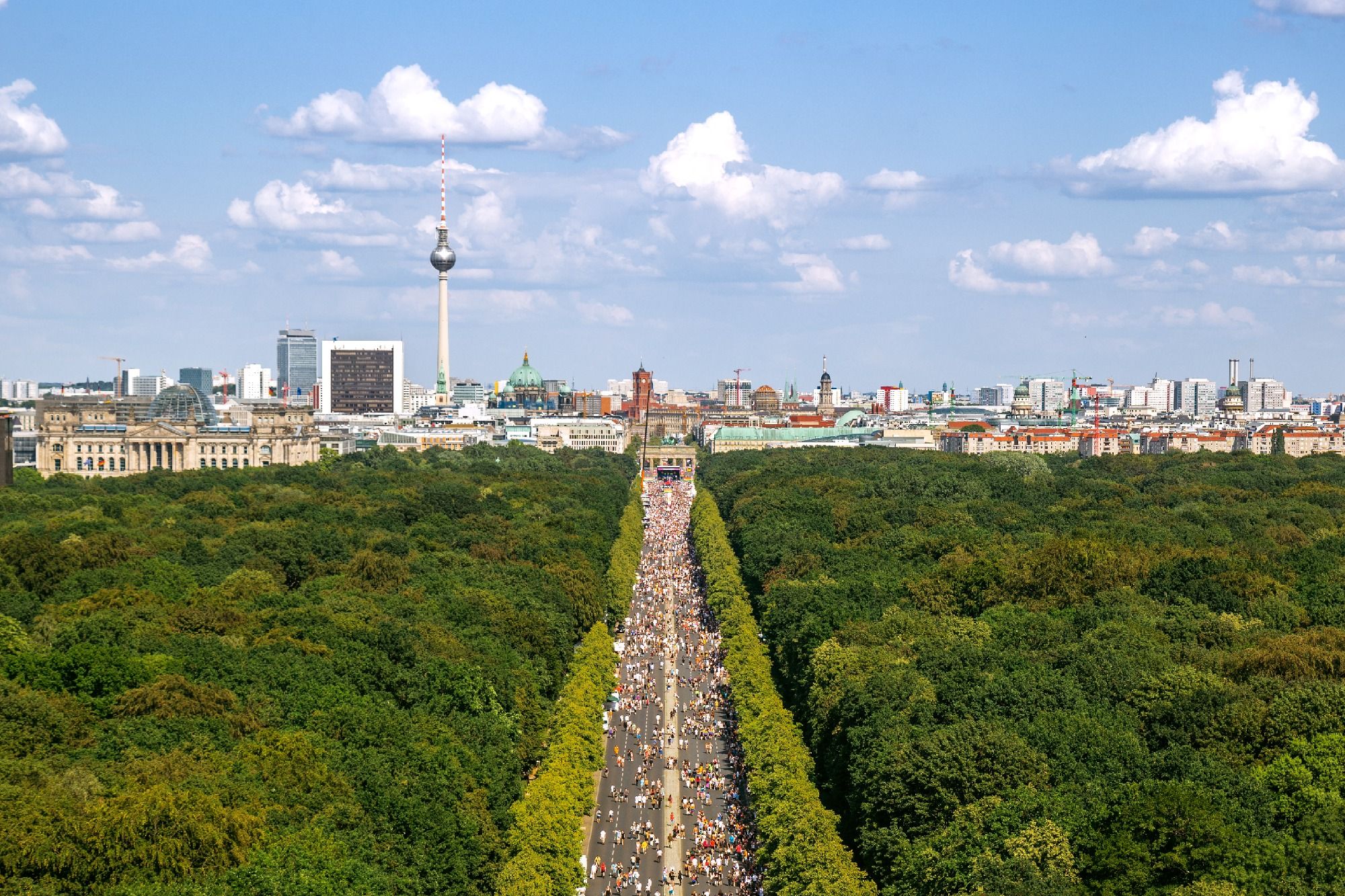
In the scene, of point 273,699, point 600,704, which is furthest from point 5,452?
point 273,699

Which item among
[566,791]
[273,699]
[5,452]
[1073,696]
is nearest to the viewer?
[273,699]

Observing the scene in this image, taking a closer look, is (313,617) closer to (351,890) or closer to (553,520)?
(351,890)

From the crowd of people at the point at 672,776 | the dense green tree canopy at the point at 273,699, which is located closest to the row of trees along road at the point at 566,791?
the dense green tree canopy at the point at 273,699

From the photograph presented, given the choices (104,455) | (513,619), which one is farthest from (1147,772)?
(104,455)

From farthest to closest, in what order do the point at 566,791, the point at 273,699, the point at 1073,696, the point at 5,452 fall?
the point at 5,452 < the point at 1073,696 < the point at 566,791 < the point at 273,699

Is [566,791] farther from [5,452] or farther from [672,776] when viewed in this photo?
[5,452]

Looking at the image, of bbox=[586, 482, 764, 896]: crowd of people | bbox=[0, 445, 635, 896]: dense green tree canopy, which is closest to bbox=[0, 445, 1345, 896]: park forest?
bbox=[0, 445, 635, 896]: dense green tree canopy
